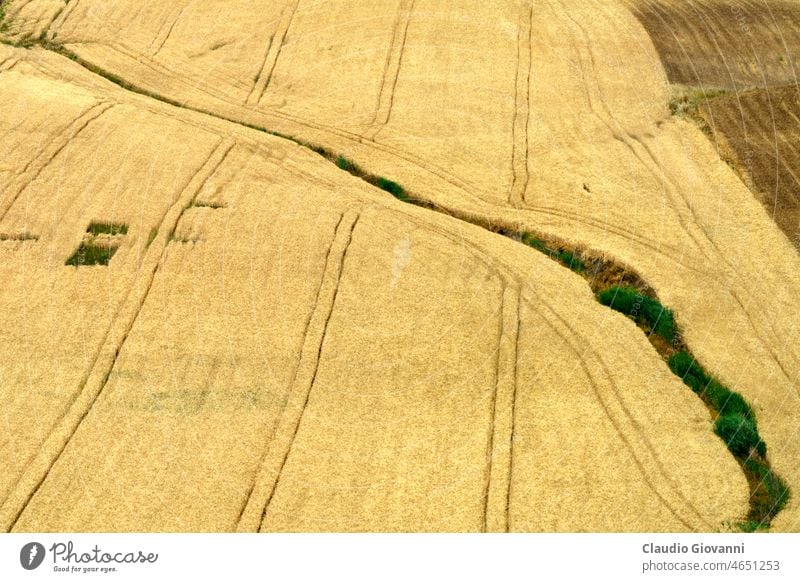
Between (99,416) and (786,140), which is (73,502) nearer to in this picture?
(99,416)

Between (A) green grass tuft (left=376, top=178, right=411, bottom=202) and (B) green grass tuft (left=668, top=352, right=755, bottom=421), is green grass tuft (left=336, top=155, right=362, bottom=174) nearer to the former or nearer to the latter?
(A) green grass tuft (left=376, top=178, right=411, bottom=202)

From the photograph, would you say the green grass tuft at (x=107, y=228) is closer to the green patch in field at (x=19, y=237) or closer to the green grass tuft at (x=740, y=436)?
the green patch in field at (x=19, y=237)

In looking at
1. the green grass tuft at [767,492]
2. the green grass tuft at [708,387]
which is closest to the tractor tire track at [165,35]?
the green grass tuft at [708,387]

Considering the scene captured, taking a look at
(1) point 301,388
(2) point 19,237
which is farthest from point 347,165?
(1) point 301,388

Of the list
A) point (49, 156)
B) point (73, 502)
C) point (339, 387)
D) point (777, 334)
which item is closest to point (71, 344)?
point (73, 502)

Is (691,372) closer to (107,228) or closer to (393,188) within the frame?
(393,188)
